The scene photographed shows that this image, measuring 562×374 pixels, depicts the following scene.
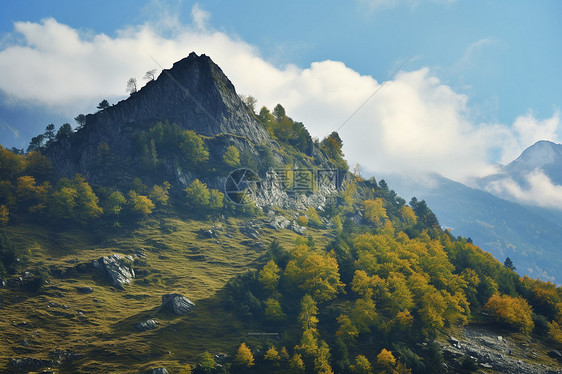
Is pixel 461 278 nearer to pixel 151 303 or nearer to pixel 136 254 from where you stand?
pixel 151 303

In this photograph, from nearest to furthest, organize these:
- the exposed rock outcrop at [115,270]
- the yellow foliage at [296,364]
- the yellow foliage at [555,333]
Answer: the yellow foliage at [296,364], the yellow foliage at [555,333], the exposed rock outcrop at [115,270]

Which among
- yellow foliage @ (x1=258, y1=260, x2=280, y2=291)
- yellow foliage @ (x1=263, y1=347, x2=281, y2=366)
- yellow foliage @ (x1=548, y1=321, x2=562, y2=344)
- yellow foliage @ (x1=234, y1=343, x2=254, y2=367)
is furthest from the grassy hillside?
yellow foliage @ (x1=548, y1=321, x2=562, y2=344)

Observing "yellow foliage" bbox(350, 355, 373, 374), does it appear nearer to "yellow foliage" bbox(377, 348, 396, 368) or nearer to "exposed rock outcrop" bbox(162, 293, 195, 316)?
"yellow foliage" bbox(377, 348, 396, 368)

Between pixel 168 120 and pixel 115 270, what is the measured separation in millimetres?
85848

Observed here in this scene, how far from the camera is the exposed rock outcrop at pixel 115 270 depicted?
84562 mm

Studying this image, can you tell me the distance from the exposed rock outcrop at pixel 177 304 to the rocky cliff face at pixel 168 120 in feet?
222

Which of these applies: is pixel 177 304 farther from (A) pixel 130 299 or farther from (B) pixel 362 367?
(B) pixel 362 367

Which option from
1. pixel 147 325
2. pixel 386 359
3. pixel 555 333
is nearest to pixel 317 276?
pixel 386 359

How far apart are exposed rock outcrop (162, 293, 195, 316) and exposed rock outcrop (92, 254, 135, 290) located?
1436 cm

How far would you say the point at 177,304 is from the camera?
76.4 m

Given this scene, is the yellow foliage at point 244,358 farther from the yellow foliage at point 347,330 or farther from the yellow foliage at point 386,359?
the yellow foliage at point 386,359

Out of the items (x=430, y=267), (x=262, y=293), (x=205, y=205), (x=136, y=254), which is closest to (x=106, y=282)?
(x=136, y=254)

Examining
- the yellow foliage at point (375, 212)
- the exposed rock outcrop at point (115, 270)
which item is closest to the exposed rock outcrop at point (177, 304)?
the exposed rock outcrop at point (115, 270)

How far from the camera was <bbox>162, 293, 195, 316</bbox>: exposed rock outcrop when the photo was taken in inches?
2980
